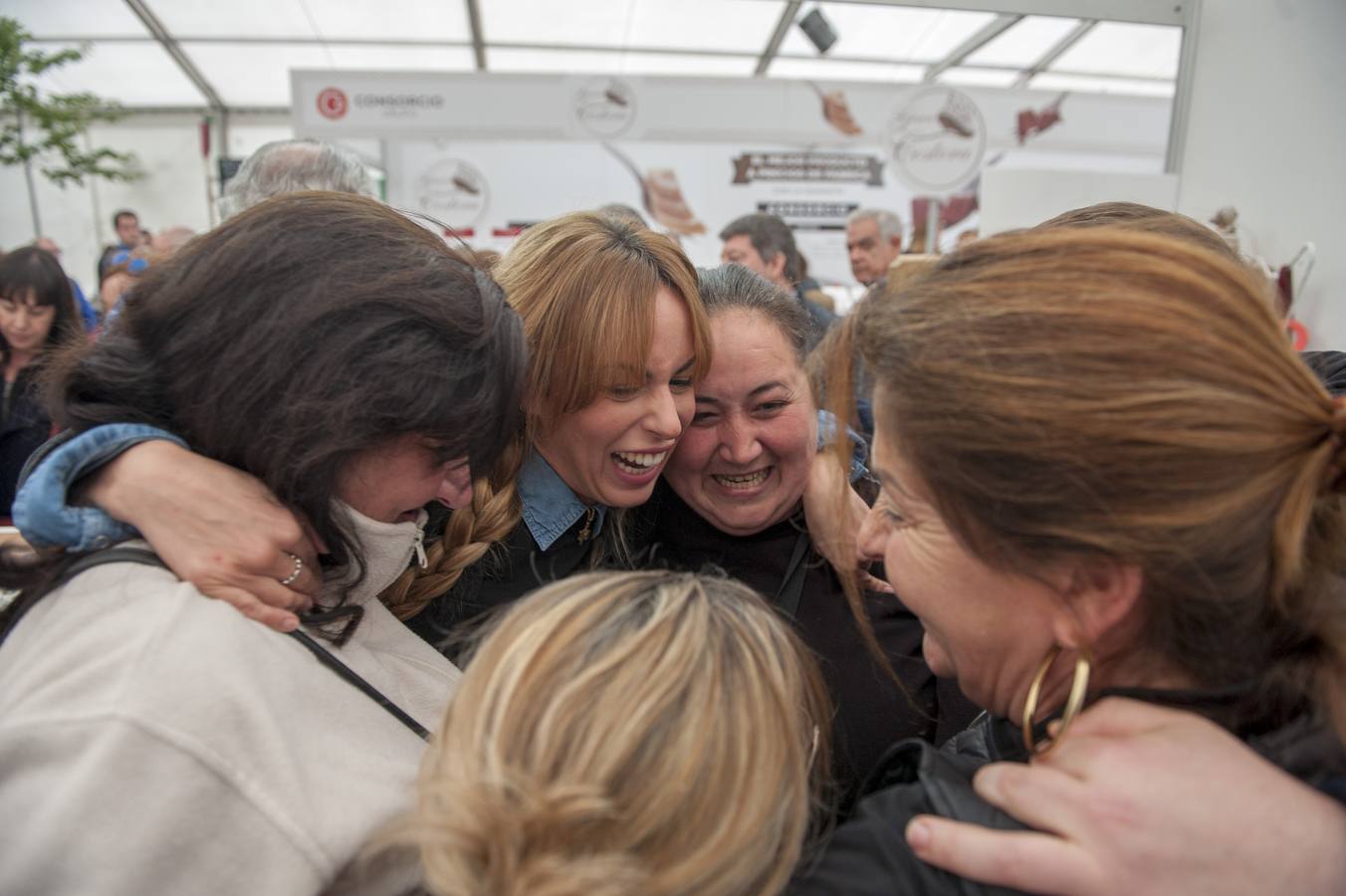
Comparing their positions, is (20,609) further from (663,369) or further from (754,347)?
(754,347)

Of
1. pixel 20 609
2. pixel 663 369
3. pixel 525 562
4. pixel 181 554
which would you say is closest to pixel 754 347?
pixel 663 369

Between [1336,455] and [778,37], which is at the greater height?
[778,37]

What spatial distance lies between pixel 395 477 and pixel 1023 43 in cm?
989

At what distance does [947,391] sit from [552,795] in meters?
0.52

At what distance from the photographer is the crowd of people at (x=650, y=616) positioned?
0.77 meters

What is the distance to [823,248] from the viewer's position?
727 centimetres

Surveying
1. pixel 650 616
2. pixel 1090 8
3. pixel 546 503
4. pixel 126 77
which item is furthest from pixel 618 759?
pixel 126 77

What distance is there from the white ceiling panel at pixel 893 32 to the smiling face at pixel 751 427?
750 centimetres

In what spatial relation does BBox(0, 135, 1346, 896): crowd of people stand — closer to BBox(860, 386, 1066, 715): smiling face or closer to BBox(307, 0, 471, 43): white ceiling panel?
BBox(860, 386, 1066, 715): smiling face

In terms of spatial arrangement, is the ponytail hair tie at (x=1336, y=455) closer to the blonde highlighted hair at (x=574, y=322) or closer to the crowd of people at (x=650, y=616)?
the crowd of people at (x=650, y=616)

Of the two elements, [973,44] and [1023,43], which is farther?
[1023,43]

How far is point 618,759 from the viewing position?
0.78m

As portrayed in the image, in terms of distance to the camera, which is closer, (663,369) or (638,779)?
(638,779)

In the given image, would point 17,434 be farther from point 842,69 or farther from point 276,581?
point 842,69
